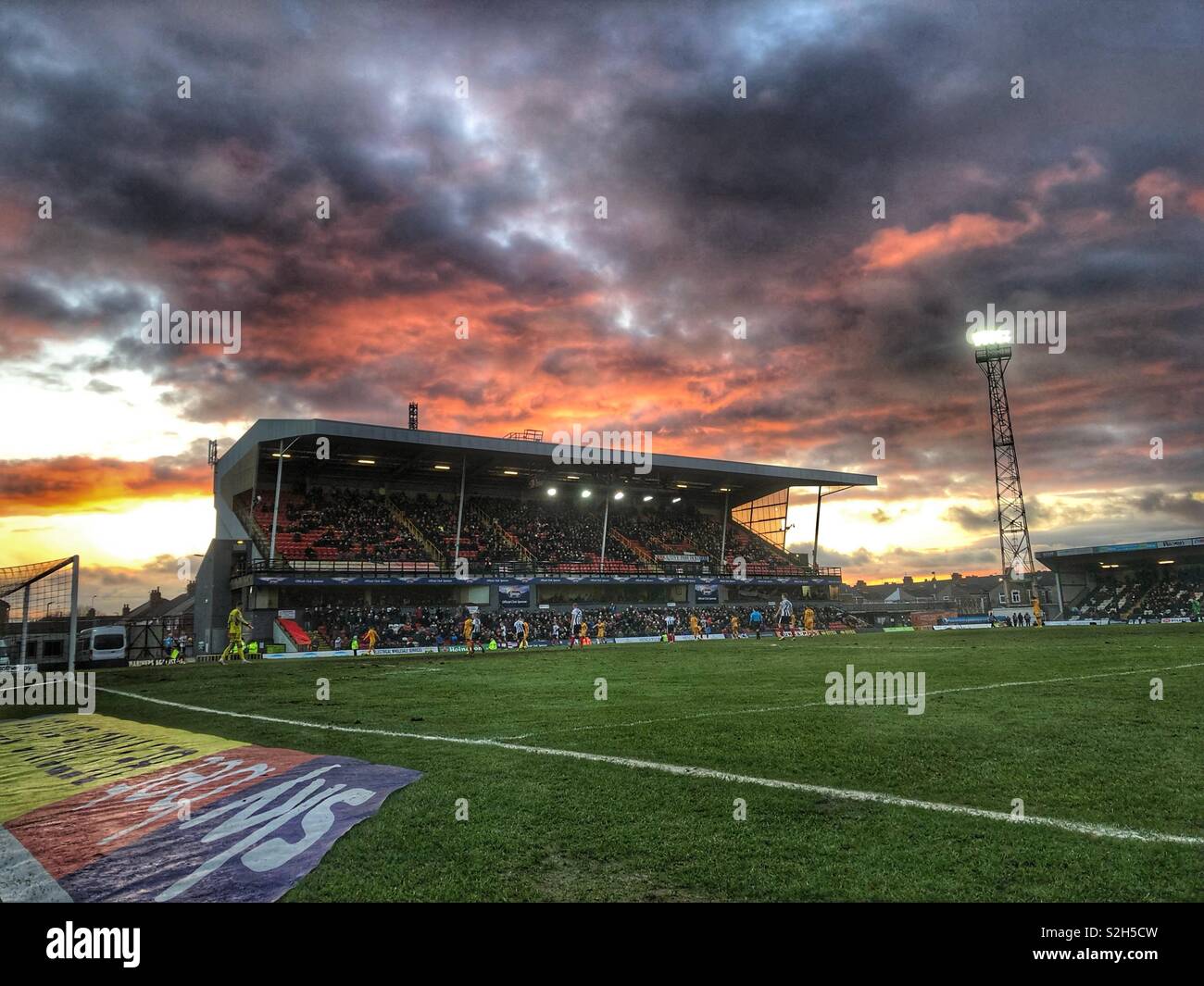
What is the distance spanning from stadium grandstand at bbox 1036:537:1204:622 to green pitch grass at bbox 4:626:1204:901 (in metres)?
57.1

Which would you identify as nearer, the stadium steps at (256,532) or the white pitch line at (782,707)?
the white pitch line at (782,707)

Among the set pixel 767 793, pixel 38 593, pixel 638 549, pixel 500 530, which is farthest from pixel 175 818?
pixel 638 549

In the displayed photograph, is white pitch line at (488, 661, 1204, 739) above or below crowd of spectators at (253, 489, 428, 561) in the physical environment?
below

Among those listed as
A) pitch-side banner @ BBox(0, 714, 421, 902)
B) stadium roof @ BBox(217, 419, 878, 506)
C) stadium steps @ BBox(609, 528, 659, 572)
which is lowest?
pitch-side banner @ BBox(0, 714, 421, 902)

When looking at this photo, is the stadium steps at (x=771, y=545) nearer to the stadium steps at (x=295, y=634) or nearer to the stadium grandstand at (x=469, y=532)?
the stadium grandstand at (x=469, y=532)

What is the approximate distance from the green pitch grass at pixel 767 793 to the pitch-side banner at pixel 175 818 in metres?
0.39

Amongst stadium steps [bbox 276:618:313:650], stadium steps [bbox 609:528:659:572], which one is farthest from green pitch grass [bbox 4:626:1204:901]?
stadium steps [bbox 609:528:659:572]

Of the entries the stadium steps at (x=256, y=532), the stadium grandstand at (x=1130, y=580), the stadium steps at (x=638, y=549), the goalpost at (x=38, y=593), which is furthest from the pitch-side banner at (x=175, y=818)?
the stadium grandstand at (x=1130, y=580)

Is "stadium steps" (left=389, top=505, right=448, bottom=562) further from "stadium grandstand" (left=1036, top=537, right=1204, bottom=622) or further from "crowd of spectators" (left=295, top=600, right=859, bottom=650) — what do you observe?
"stadium grandstand" (left=1036, top=537, right=1204, bottom=622)

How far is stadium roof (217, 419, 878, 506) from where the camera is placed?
149ft

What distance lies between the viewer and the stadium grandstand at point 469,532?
44531mm

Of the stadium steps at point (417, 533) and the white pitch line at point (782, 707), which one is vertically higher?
the stadium steps at point (417, 533)

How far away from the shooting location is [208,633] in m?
45.5
